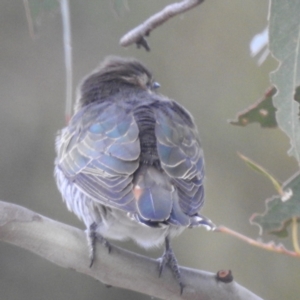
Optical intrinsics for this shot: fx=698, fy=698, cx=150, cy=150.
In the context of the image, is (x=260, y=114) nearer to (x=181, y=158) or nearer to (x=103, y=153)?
(x=181, y=158)

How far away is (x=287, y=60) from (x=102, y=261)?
3.01 ft

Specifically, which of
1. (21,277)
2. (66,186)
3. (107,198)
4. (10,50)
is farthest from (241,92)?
(107,198)

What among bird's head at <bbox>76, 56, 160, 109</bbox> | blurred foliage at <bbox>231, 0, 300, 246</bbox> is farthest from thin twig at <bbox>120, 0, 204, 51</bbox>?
bird's head at <bbox>76, 56, 160, 109</bbox>

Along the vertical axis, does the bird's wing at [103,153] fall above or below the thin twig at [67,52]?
below

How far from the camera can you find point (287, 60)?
5.84ft

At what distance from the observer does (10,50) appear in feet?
20.9

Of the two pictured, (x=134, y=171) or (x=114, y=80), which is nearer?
(x=134, y=171)

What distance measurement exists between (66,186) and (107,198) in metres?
0.57

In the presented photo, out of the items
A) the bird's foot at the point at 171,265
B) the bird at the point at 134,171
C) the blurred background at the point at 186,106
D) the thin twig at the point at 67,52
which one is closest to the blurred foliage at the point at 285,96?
the bird at the point at 134,171

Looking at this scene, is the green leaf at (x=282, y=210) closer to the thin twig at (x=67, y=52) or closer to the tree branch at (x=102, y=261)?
the tree branch at (x=102, y=261)

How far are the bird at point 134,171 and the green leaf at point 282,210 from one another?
0.18m

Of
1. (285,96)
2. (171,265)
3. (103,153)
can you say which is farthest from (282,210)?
(103,153)

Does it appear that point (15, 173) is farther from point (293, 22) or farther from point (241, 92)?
point (293, 22)

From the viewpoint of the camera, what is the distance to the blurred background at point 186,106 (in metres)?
6.12
